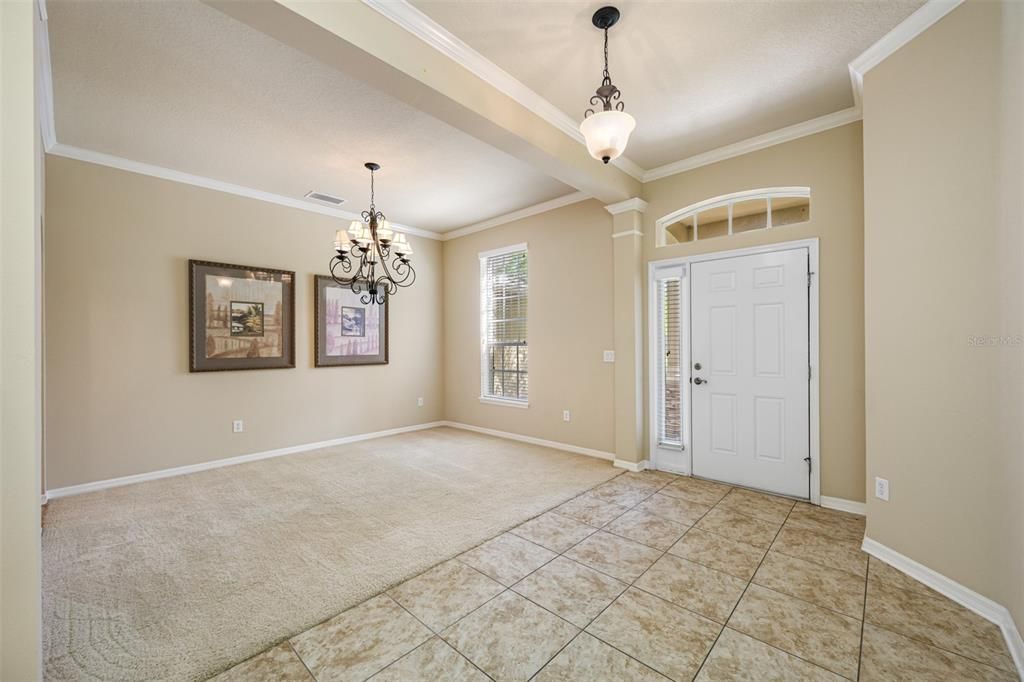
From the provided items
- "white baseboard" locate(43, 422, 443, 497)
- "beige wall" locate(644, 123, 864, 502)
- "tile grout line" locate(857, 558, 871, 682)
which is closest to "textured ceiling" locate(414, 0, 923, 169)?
"beige wall" locate(644, 123, 864, 502)

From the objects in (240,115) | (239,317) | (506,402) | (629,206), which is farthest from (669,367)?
(239,317)

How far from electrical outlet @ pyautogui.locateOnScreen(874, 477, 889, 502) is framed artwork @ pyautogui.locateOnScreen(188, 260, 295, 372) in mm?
5334

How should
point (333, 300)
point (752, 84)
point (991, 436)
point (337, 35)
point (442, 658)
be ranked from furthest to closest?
point (333, 300), point (752, 84), point (991, 436), point (337, 35), point (442, 658)

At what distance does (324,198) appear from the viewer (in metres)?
4.92

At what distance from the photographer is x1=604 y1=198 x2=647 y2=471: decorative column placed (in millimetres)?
4242

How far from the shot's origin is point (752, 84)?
286 cm

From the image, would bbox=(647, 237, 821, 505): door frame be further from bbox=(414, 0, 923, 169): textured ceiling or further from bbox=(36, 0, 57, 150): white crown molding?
bbox=(36, 0, 57, 150): white crown molding

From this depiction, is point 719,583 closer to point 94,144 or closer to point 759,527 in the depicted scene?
point 759,527

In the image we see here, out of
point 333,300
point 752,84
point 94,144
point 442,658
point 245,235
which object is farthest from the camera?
point 333,300

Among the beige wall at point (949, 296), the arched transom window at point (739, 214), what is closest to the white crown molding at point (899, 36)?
the beige wall at point (949, 296)

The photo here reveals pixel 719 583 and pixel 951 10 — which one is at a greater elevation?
pixel 951 10

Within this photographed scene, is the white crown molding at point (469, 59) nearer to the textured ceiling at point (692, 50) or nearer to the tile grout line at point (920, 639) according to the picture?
the textured ceiling at point (692, 50)

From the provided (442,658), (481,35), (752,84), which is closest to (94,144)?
(481,35)

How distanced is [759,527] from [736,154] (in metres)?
3.01
